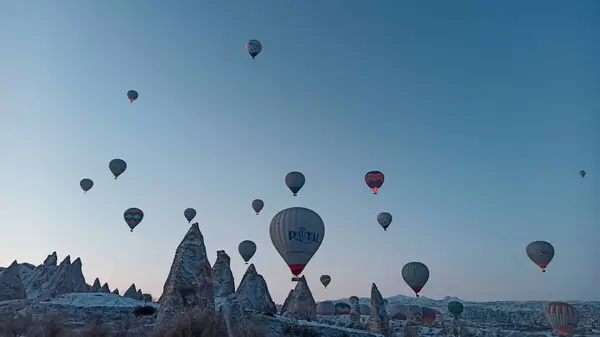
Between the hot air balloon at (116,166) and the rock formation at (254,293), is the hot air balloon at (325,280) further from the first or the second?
the hot air balloon at (116,166)

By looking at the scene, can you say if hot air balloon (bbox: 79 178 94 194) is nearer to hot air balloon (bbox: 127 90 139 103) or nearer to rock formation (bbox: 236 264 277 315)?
hot air balloon (bbox: 127 90 139 103)

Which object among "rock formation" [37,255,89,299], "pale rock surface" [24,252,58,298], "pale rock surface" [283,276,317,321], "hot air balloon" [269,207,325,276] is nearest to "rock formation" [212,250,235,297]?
"pale rock surface" [283,276,317,321]

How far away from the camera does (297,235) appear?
42000 mm

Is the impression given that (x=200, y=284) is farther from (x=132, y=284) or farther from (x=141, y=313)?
(x=132, y=284)

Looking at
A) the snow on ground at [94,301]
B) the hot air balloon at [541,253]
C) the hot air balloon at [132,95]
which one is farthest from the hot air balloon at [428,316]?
the hot air balloon at [132,95]

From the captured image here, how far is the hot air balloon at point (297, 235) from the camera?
42.0 metres

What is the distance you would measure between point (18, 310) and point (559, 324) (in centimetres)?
6816

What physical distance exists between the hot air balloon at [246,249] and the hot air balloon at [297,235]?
89.4 feet

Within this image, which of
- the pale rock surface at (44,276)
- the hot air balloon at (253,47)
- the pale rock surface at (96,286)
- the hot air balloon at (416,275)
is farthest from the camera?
the pale rock surface at (96,286)

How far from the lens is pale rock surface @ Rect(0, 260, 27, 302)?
5112cm

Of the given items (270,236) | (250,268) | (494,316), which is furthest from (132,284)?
(494,316)

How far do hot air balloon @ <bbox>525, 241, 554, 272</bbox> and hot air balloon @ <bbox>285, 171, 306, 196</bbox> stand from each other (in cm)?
3277

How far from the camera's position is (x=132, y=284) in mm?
80812

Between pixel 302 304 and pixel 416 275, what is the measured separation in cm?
1707
